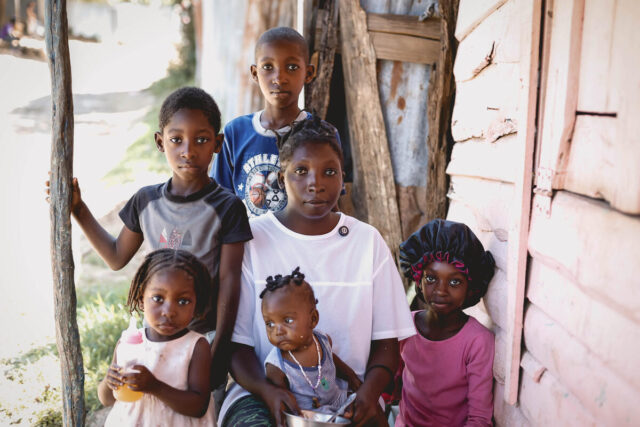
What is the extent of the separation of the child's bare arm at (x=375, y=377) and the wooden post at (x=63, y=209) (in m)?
1.22

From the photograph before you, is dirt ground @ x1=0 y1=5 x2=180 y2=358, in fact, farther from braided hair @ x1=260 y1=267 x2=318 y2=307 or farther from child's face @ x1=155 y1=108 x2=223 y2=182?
braided hair @ x1=260 y1=267 x2=318 y2=307

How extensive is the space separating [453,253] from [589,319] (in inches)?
32.1

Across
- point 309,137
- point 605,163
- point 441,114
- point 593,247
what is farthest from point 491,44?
point 593,247

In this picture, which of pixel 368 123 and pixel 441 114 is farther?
pixel 368 123

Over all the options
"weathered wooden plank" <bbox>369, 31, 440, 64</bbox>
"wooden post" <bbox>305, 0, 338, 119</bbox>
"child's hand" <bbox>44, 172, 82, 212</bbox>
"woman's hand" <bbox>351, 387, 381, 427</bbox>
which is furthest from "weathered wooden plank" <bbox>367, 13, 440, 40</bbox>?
"woman's hand" <bbox>351, 387, 381, 427</bbox>

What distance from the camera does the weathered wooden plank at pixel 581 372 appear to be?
1502mm

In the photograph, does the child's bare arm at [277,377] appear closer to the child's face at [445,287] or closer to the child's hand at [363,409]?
the child's hand at [363,409]

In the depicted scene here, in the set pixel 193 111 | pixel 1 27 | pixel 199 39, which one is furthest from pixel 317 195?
pixel 1 27

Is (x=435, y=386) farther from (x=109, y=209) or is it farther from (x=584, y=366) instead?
(x=109, y=209)

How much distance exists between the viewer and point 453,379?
2494 millimetres

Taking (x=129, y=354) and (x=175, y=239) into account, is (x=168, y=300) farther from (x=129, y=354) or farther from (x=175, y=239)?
(x=175, y=239)

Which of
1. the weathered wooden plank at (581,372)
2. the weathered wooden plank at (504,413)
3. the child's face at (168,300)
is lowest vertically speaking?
the weathered wooden plank at (504,413)

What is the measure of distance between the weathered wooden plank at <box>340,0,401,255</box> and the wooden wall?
3.76ft

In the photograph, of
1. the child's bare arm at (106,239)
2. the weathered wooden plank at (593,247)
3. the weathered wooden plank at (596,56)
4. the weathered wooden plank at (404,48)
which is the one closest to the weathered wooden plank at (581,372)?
the weathered wooden plank at (593,247)
